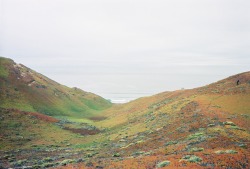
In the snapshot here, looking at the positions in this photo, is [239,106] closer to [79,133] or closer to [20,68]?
[79,133]

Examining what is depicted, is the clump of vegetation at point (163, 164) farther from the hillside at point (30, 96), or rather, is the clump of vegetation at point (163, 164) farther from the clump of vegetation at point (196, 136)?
the hillside at point (30, 96)

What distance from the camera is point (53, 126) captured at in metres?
61.4

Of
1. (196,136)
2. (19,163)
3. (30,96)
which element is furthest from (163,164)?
(30,96)

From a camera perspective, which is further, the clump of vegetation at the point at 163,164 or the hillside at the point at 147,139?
the hillside at the point at 147,139

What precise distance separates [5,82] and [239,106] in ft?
253

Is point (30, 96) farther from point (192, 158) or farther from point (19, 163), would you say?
point (192, 158)

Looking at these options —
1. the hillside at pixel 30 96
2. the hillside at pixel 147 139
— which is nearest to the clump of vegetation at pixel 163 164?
the hillside at pixel 147 139

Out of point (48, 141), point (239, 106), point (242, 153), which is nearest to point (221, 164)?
point (242, 153)

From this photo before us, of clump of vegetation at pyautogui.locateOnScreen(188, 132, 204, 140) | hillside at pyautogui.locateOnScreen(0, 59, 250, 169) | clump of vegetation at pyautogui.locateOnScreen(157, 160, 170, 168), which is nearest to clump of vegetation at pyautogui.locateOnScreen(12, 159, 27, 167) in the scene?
hillside at pyautogui.locateOnScreen(0, 59, 250, 169)

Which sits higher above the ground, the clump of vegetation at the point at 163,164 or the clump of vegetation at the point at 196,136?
the clump of vegetation at the point at 196,136

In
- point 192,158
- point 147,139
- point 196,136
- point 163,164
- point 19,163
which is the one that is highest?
point 196,136

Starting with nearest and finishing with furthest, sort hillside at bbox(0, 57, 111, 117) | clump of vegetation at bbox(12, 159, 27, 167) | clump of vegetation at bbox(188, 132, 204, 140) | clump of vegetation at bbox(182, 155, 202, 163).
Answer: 1. clump of vegetation at bbox(182, 155, 202, 163)
2. clump of vegetation at bbox(188, 132, 204, 140)
3. clump of vegetation at bbox(12, 159, 27, 167)
4. hillside at bbox(0, 57, 111, 117)

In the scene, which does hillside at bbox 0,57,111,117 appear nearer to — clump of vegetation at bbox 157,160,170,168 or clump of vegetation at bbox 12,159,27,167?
clump of vegetation at bbox 12,159,27,167

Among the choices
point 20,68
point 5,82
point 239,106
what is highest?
point 20,68
